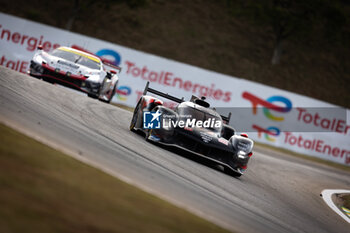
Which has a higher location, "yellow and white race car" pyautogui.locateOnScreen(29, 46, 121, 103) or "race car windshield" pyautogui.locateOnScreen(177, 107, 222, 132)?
"yellow and white race car" pyautogui.locateOnScreen(29, 46, 121, 103)

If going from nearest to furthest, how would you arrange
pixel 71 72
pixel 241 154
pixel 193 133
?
1. pixel 193 133
2. pixel 241 154
3. pixel 71 72

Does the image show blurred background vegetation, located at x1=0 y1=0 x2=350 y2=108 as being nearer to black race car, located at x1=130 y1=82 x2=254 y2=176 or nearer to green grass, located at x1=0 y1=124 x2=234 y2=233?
black race car, located at x1=130 y1=82 x2=254 y2=176

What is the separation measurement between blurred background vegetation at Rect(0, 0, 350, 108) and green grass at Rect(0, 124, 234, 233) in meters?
22.8

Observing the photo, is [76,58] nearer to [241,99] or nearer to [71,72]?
[71,72]

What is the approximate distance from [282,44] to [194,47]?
5.10 metres

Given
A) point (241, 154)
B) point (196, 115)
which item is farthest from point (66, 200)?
point (196, 115)

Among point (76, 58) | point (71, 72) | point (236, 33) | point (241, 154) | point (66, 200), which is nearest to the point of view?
point (66, 200)

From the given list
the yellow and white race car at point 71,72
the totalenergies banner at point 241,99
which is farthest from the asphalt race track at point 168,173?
the totalenergies banner at point 241,99

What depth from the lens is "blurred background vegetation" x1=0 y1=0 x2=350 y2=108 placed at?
89.7ft

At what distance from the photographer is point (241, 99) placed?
59.4 ft

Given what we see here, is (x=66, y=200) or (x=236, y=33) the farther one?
(x=236, y=33)

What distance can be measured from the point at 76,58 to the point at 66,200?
35.6 ft

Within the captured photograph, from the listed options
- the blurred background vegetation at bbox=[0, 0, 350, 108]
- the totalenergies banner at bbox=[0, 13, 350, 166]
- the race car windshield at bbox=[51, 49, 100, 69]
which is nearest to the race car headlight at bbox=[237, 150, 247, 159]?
the race car windshield at bbox=[51, 49, 100, 69]

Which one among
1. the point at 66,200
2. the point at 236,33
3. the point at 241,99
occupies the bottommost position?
the point at 66,200
